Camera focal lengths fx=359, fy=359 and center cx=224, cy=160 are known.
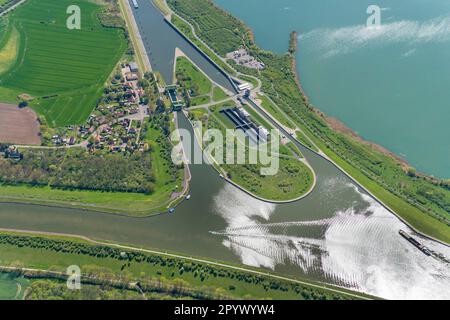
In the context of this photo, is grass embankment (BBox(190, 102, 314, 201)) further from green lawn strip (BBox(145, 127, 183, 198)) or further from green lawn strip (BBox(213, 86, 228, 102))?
green lawn strip (BBox(213, 86, 228, 102))

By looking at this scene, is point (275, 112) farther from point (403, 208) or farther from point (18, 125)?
point (18, 125)

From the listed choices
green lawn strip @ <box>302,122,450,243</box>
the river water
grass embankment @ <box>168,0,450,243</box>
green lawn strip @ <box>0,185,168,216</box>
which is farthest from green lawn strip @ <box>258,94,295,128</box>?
green lawn strip @ <box>0,185,168,216</box>

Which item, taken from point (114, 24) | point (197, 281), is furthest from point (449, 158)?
Answer: point (114, 24)

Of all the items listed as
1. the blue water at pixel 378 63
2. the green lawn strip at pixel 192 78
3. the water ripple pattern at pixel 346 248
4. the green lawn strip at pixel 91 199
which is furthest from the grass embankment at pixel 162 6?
the water ripple pattern at pixel 346 248

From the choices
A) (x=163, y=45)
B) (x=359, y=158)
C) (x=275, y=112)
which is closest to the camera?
(x=359, y=158)

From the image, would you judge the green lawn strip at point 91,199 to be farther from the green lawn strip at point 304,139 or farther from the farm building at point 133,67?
the farm building at point 133,67

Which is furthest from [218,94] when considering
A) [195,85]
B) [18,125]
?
[18,125]

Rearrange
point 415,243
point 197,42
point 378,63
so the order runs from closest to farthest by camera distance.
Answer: point 415,243 < point 378,63 < point 197,42
